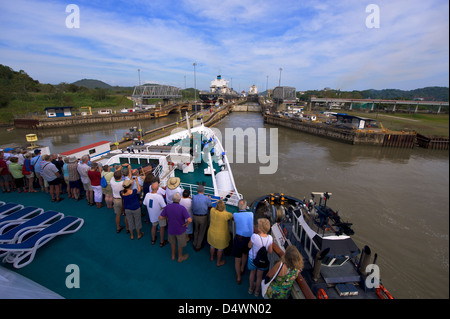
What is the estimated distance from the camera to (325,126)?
38125 millimetres

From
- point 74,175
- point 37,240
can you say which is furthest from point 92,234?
point 74,175

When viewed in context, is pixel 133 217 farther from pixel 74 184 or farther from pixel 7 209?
pixel 7 209

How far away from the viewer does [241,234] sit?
3955 millimetres

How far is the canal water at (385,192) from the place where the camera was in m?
7.78

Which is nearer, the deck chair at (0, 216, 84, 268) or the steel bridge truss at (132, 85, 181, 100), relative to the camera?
the deck chair at (0, 216, 84, 268)

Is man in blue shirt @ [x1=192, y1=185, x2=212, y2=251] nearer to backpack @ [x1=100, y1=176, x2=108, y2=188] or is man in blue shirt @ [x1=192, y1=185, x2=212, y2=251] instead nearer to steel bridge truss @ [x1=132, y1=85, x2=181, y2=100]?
backpack @ [x1=100, y1=176, x2=108, y2=188]

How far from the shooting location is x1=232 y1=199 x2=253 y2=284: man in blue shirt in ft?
12.8

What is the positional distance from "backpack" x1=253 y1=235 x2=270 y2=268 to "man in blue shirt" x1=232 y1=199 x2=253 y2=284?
43 centimetres

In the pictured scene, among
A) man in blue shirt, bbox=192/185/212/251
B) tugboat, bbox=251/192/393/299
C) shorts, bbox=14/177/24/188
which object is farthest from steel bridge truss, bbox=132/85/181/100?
tugboat, bbox=251/192/393/299

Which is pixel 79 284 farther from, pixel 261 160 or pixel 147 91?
Result: pixel 147 91

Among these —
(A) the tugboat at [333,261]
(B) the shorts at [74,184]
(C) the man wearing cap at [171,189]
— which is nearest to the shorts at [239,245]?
(A) the tugboat at [333,261]

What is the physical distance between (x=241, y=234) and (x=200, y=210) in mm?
1092

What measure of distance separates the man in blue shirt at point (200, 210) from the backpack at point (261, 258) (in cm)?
149
